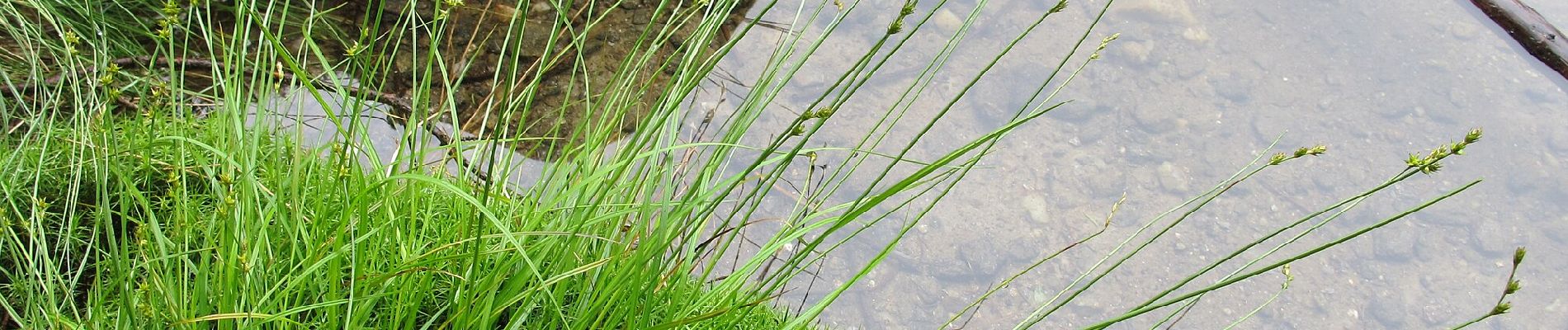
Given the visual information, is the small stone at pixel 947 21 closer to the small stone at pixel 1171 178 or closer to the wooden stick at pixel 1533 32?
the small stone at pixel 1171 178

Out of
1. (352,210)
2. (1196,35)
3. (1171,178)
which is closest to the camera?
(352,210)

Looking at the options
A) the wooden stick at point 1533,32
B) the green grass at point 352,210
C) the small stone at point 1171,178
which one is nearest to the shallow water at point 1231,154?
the small stone at point 1171,178

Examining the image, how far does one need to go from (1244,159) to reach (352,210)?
2.60 m

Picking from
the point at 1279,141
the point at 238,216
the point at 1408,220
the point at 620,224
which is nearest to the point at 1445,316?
the point at 1408,220

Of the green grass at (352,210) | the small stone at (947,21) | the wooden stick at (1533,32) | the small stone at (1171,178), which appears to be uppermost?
the green grass at (352,210)

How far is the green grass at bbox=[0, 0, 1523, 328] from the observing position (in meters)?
1.28

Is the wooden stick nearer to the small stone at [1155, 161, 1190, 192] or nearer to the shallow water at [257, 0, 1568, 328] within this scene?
the shallow water at [257, 0, 1568, 328]

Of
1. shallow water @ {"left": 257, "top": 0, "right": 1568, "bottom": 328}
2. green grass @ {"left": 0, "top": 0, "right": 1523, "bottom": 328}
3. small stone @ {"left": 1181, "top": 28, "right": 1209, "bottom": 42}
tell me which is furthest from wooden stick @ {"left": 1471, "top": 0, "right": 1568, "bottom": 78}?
green grass @ {"left": 0, "top": 0, "right": 1523, "bottom": 328}

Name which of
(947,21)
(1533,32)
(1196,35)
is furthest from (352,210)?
(1533,32)

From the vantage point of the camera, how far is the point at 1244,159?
119 inches

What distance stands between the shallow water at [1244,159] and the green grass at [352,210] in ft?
2.34

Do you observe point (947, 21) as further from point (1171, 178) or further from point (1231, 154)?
point (1231, 154)

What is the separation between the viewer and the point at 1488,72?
327 cm

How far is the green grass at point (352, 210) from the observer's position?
1281 mm
